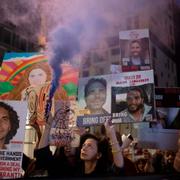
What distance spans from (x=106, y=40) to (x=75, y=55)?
97cm

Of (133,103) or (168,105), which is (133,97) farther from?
(168,105)

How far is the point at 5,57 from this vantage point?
3.71 metres

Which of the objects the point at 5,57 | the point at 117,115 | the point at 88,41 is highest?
the point at 88,41

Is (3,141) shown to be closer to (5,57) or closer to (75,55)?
(5,57)

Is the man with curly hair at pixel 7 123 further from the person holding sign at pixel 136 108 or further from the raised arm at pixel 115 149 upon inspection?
the person holding sign at pixel 136 108

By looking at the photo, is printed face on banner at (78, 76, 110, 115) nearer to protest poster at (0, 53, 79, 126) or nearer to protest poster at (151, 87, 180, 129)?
protest poster at (0, 53, 79, 126)

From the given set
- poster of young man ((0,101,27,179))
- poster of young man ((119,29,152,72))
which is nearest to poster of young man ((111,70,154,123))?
poster of young man ((119,29,152,72))

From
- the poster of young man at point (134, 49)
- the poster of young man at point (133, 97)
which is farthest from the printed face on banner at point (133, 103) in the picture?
the poster of young man at point (134, 49)

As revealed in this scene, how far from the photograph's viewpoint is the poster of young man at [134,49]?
4.10m

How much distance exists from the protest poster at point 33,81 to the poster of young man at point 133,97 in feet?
1.39

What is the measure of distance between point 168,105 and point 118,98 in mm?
633

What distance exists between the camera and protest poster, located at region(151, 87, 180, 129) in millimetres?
3697

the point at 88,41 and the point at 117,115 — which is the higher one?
the point at 88,41

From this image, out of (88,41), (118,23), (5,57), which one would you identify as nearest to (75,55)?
(88,41)
